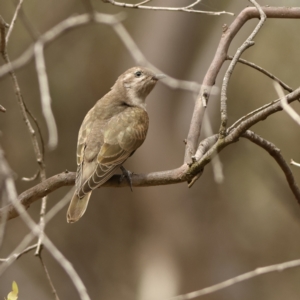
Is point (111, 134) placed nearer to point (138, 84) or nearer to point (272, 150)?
point (138, 84)

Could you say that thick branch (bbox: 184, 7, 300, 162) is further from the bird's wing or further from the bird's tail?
the bird's tail

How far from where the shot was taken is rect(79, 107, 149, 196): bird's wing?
9.89 ft

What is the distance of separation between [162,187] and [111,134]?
3.80 m

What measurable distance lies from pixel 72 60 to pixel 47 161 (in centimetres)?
176

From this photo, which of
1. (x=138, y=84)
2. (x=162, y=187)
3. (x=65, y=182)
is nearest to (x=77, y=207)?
(x=65, y=182)

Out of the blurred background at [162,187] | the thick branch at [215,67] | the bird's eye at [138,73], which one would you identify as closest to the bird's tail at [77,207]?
the thick branch at [215,67]

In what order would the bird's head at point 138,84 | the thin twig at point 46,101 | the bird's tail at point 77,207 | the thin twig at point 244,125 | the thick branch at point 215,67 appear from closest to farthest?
1. the thin twig at point 46,101
2. the thin twig at point 244,125
3. the thick branch at point 215,67
4. the bird's tail at point 77,207
5. the bird's head at point 138,84

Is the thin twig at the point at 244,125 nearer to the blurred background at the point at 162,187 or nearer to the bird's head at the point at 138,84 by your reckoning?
the bird's head at the point at 138,84

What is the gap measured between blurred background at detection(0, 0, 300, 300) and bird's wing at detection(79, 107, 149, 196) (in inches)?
122

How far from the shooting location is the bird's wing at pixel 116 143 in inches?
119

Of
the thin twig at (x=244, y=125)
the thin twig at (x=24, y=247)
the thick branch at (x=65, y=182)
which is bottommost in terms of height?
the thin twig at (x=24, y=247)

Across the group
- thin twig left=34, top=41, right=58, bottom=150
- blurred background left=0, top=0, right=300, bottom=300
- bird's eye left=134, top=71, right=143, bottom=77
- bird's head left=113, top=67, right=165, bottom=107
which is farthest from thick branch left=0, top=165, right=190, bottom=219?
blurred background left=0, top=0, right=300, bottom=300

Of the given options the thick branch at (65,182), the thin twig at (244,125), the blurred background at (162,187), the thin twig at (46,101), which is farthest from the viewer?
the blurred background at (162,187)

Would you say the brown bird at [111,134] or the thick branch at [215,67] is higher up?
the thick branch at [215,67]
